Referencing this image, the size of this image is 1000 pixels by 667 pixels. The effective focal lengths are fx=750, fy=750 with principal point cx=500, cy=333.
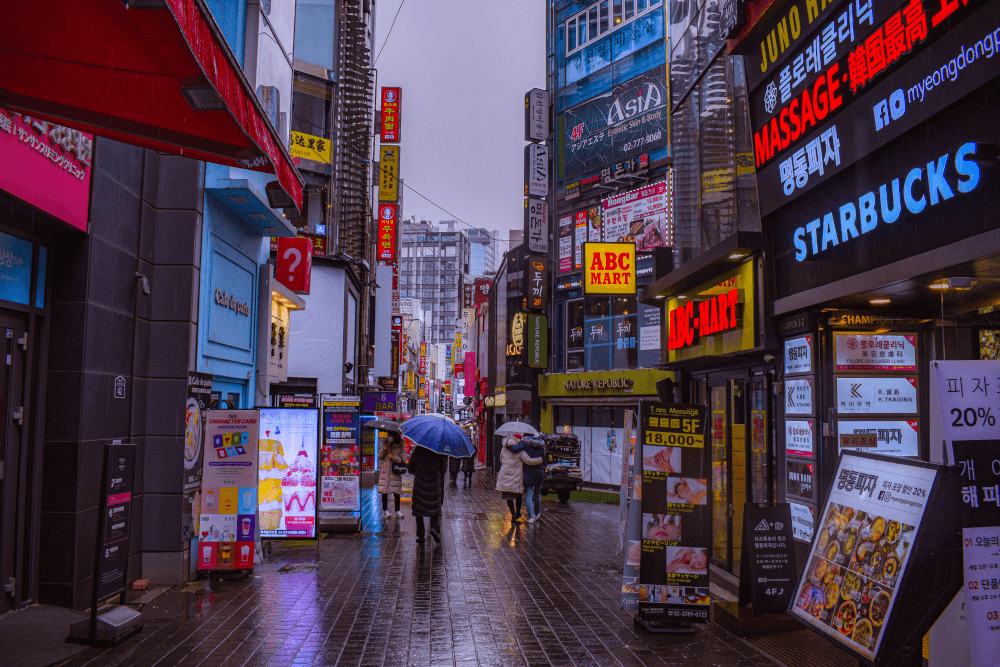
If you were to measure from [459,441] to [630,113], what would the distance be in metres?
18.1

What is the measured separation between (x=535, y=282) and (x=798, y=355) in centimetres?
1877

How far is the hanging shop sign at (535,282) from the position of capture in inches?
1068

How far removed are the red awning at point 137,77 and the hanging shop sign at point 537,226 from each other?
2124 cm

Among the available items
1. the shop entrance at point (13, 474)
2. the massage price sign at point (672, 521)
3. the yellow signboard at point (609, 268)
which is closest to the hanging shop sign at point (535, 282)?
the yellow signboard at point (609, 268)

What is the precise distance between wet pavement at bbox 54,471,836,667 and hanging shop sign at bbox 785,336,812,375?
305 cm

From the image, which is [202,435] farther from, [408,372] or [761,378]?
[408,372]

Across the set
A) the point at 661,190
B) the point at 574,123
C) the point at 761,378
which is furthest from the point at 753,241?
the point at 574,123

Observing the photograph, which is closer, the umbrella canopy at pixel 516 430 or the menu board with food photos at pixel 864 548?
the menu board with food photos at pixel 864 548

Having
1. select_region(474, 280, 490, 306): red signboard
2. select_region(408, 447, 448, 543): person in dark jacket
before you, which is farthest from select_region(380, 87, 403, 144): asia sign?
select_region(474, 280, 490, 306): red signboard

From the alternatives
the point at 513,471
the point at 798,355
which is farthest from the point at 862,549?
the point at 513,471

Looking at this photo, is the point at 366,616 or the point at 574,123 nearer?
the point at 366,616

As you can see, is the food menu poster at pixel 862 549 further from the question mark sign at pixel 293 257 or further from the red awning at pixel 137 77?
the question mark sign at pixel 293 257

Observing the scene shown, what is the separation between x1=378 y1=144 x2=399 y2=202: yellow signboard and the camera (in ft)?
98.3

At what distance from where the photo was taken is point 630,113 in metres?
26.6
